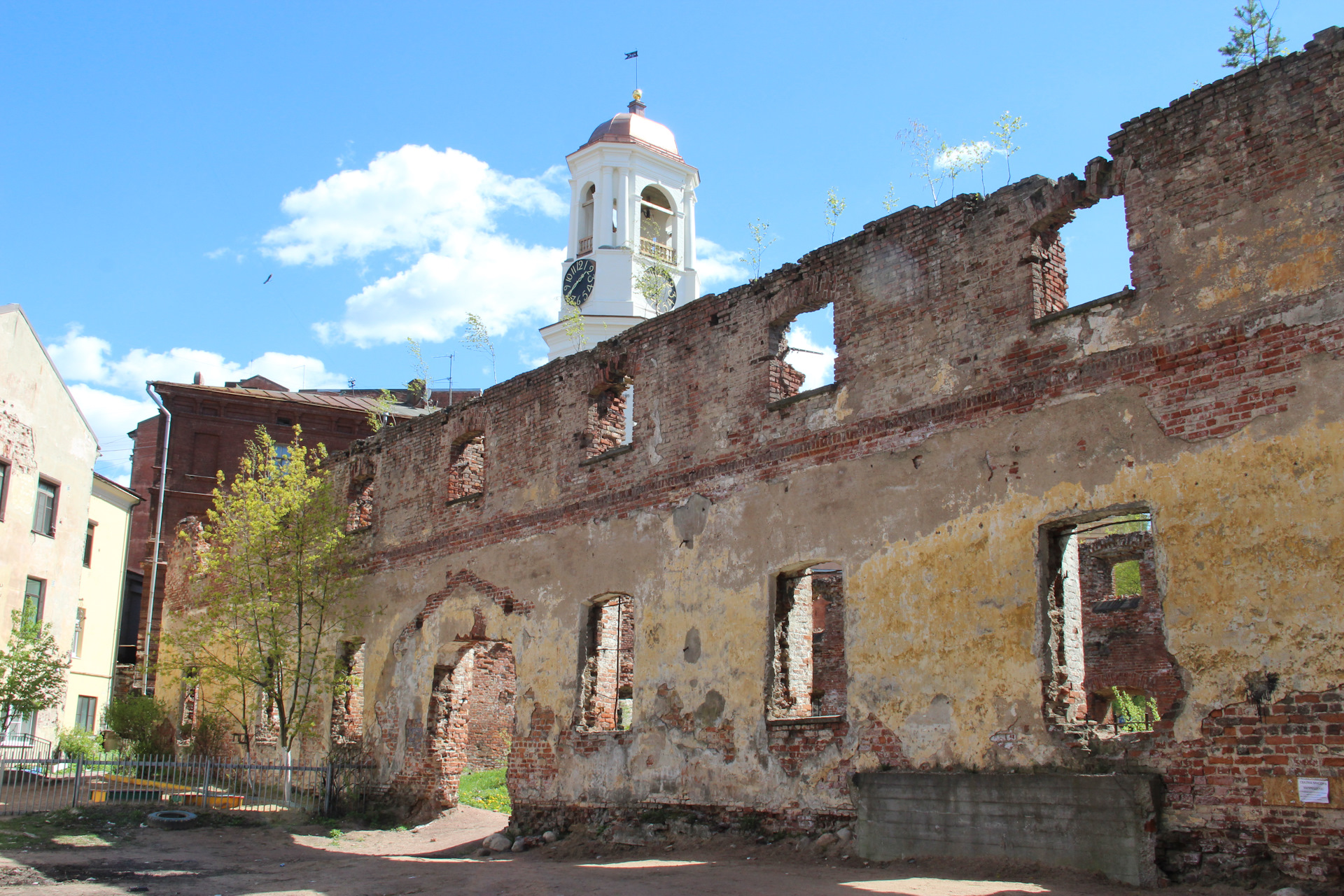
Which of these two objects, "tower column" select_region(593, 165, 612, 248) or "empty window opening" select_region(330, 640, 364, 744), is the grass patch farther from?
"tower column" select_region(593, 165, 612, 248)

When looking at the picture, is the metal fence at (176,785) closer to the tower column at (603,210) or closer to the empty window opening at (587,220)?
the tower column at (603,210)

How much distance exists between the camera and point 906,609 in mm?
10070

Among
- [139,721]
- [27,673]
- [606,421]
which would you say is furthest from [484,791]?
[139,721]

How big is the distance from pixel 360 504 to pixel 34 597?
24.1 ft

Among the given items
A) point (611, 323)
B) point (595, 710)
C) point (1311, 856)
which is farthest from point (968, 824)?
point (611, 323)

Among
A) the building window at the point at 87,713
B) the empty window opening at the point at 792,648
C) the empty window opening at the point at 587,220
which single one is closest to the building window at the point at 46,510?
the building window at the point at 87,713

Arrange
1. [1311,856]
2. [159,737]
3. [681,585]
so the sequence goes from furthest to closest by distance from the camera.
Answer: [159,737] → [681,585] → [1311,856]

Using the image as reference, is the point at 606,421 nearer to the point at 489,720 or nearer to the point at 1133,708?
the point at 1133,708

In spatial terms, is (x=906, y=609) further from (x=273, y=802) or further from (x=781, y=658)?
(x=273, y=802)

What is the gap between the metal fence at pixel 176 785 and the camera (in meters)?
14.8

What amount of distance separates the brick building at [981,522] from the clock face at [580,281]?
18.0 metres

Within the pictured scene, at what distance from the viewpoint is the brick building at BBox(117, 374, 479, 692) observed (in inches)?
1246

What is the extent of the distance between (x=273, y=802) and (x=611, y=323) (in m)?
18.7

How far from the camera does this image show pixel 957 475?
9.98 m
